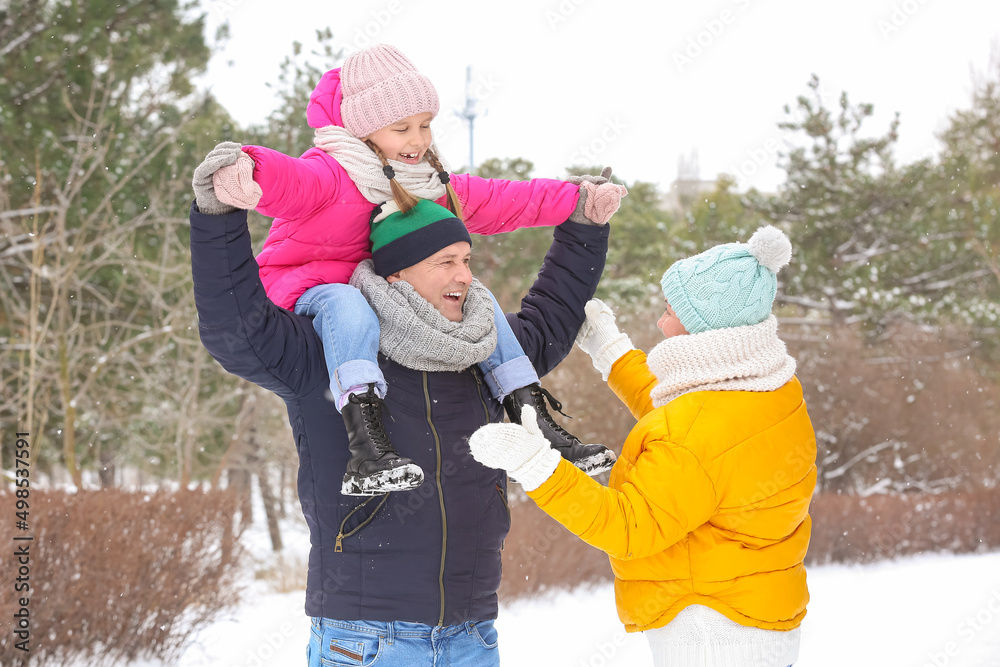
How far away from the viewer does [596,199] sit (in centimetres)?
229

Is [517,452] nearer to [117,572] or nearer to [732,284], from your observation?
[732,284]

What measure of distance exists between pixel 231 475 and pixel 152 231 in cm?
507

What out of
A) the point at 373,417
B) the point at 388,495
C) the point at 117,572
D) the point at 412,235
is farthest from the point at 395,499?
the point at 117,572

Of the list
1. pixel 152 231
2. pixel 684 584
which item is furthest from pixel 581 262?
pixel 152 231

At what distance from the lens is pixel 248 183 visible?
61.2 inches

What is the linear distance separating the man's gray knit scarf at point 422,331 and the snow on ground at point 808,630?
432 centimetres

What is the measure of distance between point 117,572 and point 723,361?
15.4ft

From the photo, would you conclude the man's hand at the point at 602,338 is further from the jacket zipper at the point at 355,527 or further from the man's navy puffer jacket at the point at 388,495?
the jacket zipper at the point at 355,527

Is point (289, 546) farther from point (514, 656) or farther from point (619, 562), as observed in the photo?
point (619, 562)

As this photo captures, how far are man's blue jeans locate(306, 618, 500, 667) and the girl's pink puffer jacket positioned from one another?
2.52 feet

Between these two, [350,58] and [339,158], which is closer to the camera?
[339,158]

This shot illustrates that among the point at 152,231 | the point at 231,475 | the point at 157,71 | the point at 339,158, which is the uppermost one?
the point at 157,71

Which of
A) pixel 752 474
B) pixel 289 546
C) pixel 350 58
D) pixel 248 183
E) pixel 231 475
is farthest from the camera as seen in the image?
pixel 231 475

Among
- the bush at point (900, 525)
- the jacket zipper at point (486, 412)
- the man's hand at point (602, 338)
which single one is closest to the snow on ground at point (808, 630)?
the bush at point (900, 525)
